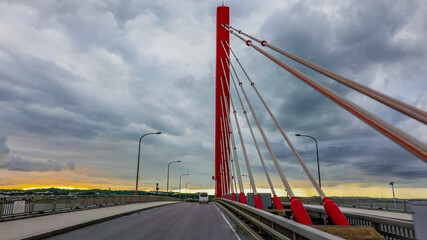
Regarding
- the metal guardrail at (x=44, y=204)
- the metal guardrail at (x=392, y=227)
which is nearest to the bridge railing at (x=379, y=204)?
the metal guardrail at (x=392, y=227)

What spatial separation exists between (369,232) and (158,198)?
52606 mm

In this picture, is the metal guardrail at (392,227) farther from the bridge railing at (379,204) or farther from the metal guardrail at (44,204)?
the bridge railing at (379,204)

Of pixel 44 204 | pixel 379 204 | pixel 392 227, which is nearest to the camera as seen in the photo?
pixel 392 227

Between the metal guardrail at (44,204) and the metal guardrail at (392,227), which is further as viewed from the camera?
the metal guardrail at (44,204)

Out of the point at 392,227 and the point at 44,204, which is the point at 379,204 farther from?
the point at 44,204

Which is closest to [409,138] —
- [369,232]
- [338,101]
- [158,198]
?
[338,101]

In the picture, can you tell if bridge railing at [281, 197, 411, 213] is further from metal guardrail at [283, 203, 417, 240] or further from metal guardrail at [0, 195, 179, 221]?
metal guardrail at [0, 195, 179, 221]

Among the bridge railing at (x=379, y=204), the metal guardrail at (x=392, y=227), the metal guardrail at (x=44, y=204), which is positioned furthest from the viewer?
the bridge railing at (x=379, y=204)

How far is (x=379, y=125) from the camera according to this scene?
14.2ft

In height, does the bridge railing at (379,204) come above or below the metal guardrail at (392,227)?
below

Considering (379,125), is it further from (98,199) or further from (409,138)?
(98,199)

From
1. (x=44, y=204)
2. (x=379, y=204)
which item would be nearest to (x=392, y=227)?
(x=44, y=204)

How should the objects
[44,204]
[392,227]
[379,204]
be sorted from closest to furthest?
1. [392,227]
2. [44,204]
3. [379,204]

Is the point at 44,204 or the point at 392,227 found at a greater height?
the point at 392,227
